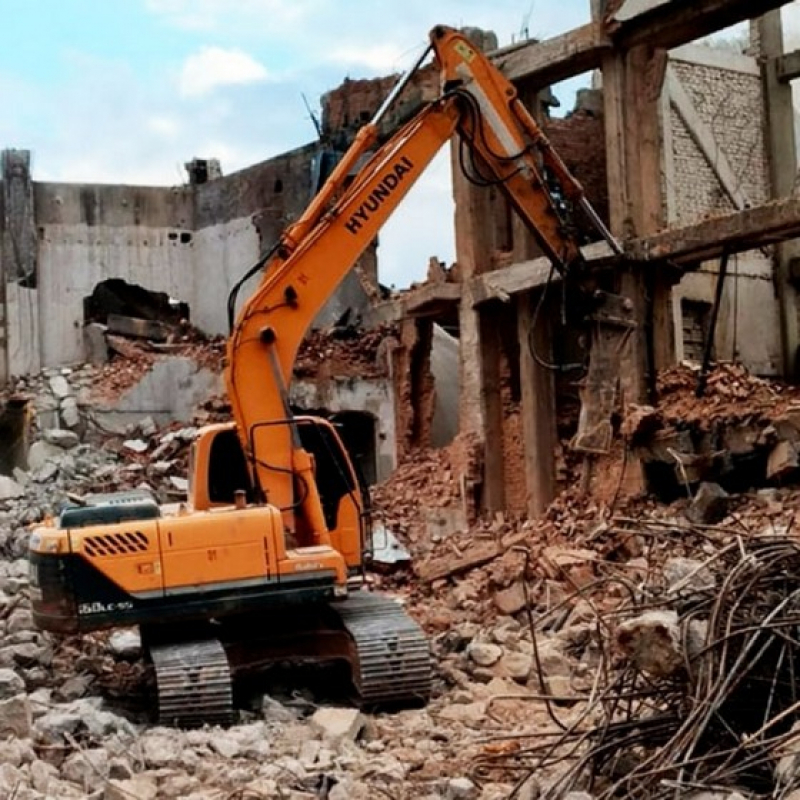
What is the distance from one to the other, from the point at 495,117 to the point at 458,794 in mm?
6204

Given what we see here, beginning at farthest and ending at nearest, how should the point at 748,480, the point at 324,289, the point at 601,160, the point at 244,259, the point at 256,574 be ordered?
the point at 244,259 < the point at 601,160 < the point at 748,480 < the point at 324,289 < the point at 256,574

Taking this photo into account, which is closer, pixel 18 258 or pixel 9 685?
pixel 9 685

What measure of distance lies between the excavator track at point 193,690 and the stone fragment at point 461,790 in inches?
97.2

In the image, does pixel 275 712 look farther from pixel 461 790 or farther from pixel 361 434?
pixel 361 434

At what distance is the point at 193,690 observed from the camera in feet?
27.0

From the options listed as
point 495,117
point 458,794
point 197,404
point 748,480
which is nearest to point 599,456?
point 748,480

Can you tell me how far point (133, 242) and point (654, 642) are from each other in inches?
763

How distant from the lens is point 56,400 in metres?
21.0

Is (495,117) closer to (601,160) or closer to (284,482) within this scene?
(284,482)

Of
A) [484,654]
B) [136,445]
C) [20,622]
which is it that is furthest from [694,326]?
[20,622]

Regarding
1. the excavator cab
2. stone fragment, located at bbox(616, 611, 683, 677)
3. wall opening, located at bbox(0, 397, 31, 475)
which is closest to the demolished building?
stone fragment, located at bbox(616, 611, 683, 677)

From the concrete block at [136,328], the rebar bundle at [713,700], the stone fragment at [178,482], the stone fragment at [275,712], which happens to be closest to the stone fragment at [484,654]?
the stone fragment at [275,712]

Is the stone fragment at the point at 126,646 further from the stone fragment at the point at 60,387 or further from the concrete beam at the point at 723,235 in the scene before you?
the stone fragment at the point at 60,387

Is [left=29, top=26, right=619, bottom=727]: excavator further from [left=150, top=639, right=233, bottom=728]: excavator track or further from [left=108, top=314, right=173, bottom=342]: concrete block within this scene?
[left=108, top=314, right=173, bottom=342]: concrete block
